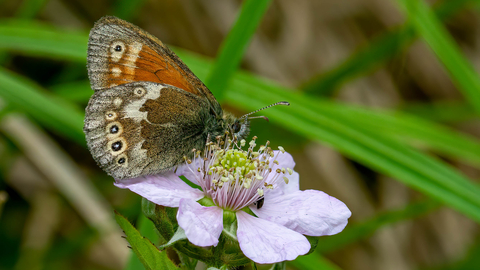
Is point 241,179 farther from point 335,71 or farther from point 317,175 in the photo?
point 317,175

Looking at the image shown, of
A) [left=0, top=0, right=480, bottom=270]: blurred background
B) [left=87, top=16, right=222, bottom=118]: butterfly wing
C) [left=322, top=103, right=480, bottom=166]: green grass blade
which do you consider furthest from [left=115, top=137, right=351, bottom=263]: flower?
[left=322, top=103, right=480, bottom=166]: green grass blade

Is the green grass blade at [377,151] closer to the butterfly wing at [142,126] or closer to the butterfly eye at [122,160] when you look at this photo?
the butterfly wing at [142,126]

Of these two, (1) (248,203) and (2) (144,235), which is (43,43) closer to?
(2) (144,235)

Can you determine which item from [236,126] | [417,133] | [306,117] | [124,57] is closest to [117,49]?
[124,57]

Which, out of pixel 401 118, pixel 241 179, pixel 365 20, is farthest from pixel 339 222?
pixel 365 20

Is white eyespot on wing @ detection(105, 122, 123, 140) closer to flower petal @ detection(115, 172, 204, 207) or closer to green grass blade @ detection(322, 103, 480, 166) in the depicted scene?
flower petal @ detection(115, 172, 204, 207)
